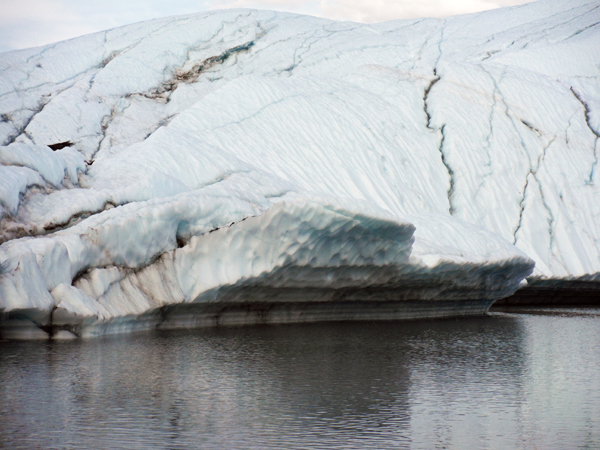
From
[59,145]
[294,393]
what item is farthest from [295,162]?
[294,393]

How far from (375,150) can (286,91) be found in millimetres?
2237

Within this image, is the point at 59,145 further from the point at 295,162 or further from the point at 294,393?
the point at 294,393

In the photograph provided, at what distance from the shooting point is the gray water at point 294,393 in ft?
14.7

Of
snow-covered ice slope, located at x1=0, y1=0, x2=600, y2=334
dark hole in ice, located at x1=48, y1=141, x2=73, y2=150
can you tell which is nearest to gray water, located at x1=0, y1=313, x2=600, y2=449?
snow-covered ice slope, located at x1=0, y1=0, x2=600, y2=334

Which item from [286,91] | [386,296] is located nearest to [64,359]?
[386,296]

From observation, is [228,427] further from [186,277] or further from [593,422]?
[186,277]

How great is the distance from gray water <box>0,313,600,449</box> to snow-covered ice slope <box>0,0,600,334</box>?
114cm

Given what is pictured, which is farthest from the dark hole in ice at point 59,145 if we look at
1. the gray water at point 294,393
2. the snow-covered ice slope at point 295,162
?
the gray water at point 294,393

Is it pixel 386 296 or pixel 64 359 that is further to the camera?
pixel 386 296

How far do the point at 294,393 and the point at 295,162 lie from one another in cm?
865

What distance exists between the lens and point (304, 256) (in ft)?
33.3

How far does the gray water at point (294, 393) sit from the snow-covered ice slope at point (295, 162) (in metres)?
1.14

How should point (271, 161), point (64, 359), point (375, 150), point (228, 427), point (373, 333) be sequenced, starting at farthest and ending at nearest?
point (375, 150) < point (271, 161) < point (373, 333) < point (64, 359) < point (228, 427)

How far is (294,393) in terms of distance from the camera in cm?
579
